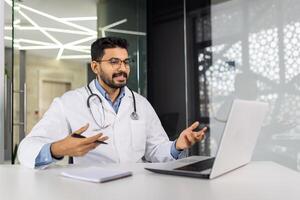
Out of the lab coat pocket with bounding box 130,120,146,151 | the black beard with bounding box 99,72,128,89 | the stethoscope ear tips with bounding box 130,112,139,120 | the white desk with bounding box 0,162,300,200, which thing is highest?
the black beard with bounding box 99,72,128,89

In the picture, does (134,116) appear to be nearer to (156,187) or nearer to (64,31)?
(156,187)

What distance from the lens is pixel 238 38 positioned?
327 centimetres

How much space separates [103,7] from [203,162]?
322 cm

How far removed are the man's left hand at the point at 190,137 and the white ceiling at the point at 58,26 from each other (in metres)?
2.60

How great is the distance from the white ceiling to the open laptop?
2.85 m

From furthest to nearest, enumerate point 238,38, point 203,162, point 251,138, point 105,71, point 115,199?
point 238,38
point 105,71
point 203,162
point 251,138
point 115,199

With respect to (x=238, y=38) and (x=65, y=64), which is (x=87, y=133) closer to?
(x=238, y=38)

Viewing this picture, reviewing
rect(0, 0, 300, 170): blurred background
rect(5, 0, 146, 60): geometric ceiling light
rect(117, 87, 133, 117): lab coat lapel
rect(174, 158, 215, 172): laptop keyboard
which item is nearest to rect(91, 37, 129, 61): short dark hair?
rect(117, 87, 133, 117): lab coat lapel

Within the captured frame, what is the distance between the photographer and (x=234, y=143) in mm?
908

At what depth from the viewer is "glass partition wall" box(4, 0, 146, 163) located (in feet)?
8.03

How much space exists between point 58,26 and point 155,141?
3375 millimetres

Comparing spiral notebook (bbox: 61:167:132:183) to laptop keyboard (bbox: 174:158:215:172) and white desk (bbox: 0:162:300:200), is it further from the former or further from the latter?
laptop keyboard (bbox: 174:158:215:172)

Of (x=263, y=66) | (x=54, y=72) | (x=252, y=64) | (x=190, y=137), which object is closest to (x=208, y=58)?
(x=252, y=64)

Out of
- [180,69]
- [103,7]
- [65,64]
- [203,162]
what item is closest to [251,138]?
[203,162]
